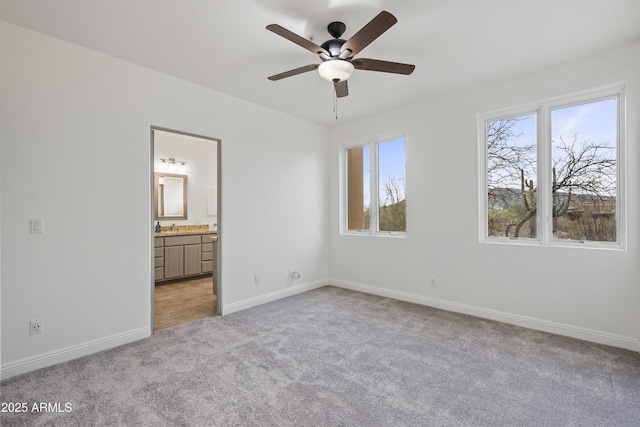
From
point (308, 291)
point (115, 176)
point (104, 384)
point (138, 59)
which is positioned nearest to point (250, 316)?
point (308, 291)

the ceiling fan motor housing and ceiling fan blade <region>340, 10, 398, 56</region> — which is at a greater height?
the ceiling fan motor housing

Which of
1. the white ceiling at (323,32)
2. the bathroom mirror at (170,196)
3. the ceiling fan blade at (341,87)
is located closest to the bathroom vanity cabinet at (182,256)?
the bathroom mirror at (170,196)

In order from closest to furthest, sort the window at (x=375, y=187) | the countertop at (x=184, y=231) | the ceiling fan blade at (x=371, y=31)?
1. the ceiling fan blade at (x=371, y=31)
2. the window at (x=375, y=187)
3. the countertop at (x=184, y=231)

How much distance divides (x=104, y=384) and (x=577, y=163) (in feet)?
15.2

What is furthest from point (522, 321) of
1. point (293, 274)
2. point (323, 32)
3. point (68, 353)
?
point (68, 353)

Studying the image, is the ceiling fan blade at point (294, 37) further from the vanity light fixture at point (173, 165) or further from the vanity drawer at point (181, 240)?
the vanity light fixture at point (173, 165)

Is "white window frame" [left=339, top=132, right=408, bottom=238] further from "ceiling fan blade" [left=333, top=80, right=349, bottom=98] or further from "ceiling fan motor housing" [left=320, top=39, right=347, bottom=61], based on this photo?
"ceiling fan motor housing" [left=320, top=39, right=347, bottom=61]

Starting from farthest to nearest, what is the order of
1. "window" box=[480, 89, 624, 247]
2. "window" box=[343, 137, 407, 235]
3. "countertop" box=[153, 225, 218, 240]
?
"countertop" box=[153, 225, 218, 240] → "window" box=[343, 137, 407, 235] → "window" box=[480, 89, 624, 247]

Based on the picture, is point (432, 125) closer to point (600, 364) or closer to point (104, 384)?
point (600, 364)

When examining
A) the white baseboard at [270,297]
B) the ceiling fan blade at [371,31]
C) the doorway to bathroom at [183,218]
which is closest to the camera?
the ceiling fan blade at [371,31]

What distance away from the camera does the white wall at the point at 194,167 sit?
19.3ft

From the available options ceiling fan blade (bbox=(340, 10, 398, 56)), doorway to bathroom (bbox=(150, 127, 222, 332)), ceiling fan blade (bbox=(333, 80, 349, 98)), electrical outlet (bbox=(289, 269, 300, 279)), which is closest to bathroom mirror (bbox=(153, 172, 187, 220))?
doorway to bathroom (bbox=(150, 127, 222, 332))

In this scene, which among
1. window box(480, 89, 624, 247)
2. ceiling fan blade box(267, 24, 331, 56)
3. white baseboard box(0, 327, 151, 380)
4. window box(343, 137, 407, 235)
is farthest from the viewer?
window box(343, 137, 407, 235)

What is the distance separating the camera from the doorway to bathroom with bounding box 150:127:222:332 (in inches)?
200
